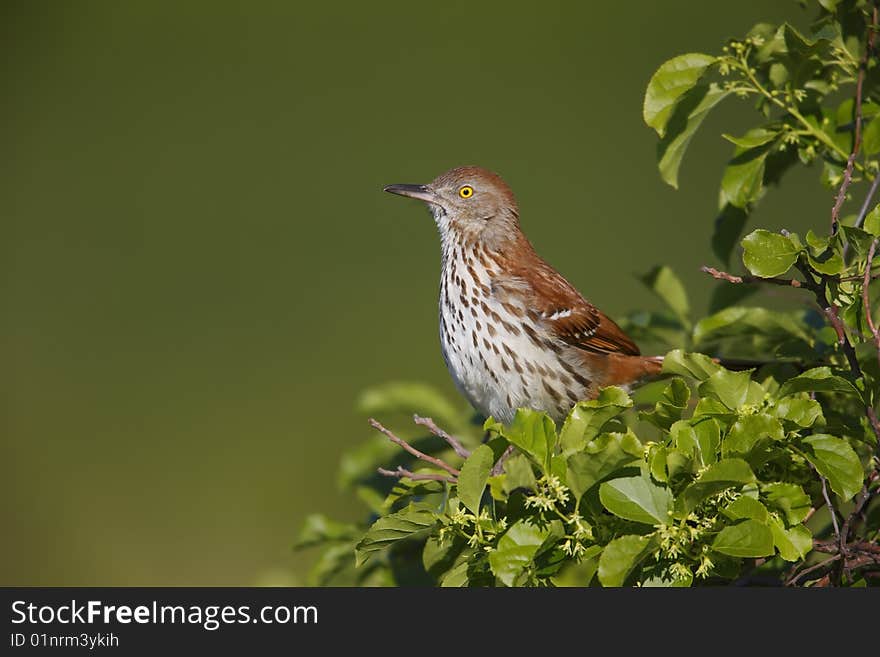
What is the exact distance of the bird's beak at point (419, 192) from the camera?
11.6ft

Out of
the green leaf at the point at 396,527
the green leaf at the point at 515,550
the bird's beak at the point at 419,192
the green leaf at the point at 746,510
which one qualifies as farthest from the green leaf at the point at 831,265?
the bird's beak at the point at 419,192

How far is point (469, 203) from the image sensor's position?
3535mm

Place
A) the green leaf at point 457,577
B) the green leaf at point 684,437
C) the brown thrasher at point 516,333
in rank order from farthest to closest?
the brown thrasher at point 516,333 < the green leaf at point 457,577 < the green leaf at point 684,437

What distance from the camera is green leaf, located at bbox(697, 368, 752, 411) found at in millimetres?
1856

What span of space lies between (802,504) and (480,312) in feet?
4.90

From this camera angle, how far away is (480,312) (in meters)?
3.17

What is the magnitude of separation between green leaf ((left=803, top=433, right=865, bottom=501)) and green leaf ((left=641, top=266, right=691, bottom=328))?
1.03 meters

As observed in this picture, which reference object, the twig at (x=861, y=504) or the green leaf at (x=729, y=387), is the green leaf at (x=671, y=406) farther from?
the twig at (x=861, y=504)

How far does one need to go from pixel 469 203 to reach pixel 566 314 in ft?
1.76

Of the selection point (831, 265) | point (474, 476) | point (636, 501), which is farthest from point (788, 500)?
point (474, 476)

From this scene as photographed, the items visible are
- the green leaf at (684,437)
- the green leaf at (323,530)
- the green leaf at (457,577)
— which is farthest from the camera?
the green leaf at (323,530)

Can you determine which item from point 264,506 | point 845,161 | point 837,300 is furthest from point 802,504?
point 264,506

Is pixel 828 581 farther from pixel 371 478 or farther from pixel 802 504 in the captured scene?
pixel 371 478

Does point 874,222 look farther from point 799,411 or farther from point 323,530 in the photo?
point 323,530
